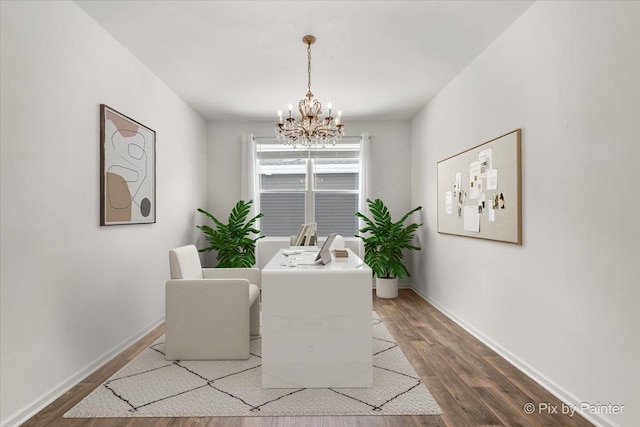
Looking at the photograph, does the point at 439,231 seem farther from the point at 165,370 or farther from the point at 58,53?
the point at 58,53

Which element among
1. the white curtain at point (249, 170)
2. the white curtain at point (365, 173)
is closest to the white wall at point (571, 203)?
the white curtain at point (365, 173)

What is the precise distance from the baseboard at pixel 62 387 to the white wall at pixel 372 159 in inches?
113

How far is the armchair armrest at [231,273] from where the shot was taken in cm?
367

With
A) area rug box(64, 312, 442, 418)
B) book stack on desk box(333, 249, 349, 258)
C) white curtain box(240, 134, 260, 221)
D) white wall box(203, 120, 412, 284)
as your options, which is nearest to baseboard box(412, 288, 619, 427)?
area rug box(64, 312, 442, 418)

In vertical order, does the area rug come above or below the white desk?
below

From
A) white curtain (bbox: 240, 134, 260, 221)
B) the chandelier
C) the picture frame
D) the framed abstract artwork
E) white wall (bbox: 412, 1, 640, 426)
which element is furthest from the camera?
white curtain (bbox: 240, 134, 260, 221)

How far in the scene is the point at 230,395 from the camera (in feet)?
7.83

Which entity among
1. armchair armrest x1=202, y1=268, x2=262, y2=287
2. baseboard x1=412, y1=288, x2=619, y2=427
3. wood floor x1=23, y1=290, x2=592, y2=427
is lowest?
wood floor x1=23, y1=290, x2=592, y2=427

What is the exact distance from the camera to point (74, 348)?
8.67ft

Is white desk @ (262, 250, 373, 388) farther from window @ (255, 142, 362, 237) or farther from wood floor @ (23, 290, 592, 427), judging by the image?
window @ (255, 142, 362, 237)

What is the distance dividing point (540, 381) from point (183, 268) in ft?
9.00

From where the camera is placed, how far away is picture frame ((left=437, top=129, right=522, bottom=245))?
2.91 m

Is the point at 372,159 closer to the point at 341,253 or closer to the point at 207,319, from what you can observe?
the point at 341,253

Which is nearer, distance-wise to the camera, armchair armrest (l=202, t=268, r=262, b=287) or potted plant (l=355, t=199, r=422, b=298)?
armchair armrest (l=202, t=268, r=262, b=287)
